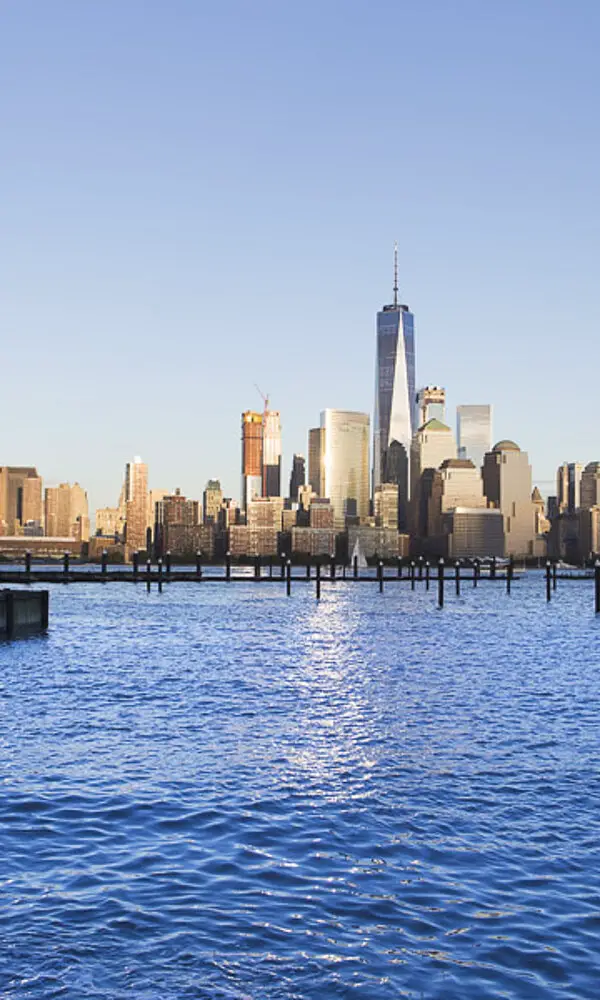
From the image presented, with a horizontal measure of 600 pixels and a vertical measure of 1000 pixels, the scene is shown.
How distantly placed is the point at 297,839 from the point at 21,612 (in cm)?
5840

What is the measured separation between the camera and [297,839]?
68.5ft

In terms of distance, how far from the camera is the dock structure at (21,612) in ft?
234

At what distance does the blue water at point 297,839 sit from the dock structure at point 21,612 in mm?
24119

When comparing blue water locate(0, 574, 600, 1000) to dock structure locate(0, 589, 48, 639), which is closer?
blue water locate(0, 574, 600, 1000)

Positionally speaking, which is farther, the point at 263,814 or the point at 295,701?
the point at 295,701

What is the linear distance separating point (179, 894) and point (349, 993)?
4.68 m

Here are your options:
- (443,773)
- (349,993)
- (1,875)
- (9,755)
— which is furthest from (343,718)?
(349,993)

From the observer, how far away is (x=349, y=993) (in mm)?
13477

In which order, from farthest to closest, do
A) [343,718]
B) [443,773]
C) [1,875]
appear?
[343,718] → [443,773] → [1,875]

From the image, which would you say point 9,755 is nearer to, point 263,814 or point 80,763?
point 80,763

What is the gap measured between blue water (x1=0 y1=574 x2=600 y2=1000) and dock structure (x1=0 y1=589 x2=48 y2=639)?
79.1 feet

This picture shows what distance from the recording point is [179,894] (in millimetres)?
17281

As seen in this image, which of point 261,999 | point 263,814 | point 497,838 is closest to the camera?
point 261,999

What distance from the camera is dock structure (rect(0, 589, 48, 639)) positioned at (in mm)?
71250
